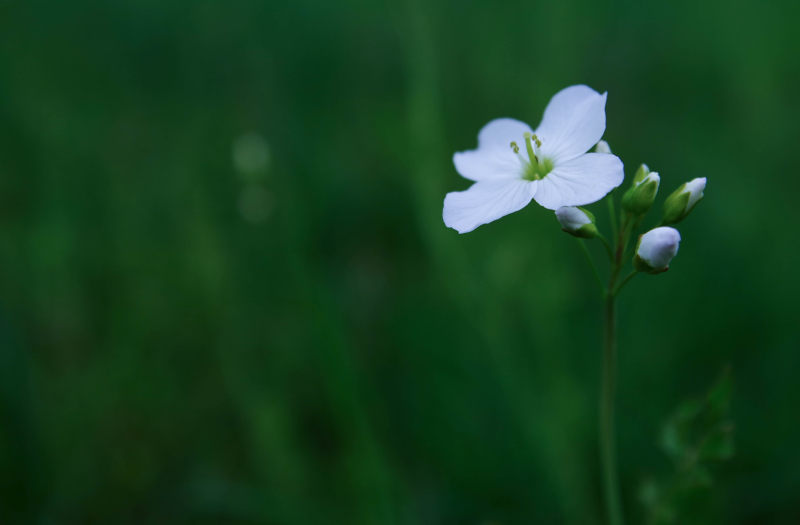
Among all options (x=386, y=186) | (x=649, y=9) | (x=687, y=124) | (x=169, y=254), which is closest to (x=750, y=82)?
(x=687, y=124)

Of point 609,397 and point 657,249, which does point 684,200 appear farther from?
point 609,397

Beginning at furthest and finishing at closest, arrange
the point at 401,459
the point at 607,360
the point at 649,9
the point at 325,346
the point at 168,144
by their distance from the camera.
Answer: the point at 649,9
the point at 168,144
the point at 401,459
the point at 325,346
the point at 607,360

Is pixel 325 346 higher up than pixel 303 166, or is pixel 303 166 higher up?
pixel 303 166

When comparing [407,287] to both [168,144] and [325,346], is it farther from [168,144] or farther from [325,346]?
[168,144]

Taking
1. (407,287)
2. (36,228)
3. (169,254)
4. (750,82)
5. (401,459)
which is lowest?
(401,459)

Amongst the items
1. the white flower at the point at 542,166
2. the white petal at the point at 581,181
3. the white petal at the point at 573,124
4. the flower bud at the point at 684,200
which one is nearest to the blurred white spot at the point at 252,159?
the white flower at the point at 542,166

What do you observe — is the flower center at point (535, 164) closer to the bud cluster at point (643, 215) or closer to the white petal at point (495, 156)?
Result: the white petal at point (495, 156)

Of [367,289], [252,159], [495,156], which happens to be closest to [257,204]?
[252,159]
